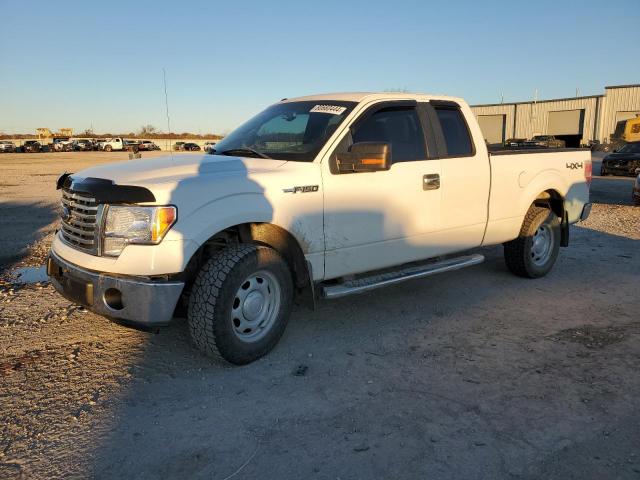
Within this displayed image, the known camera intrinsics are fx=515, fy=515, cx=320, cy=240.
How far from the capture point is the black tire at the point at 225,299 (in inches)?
138

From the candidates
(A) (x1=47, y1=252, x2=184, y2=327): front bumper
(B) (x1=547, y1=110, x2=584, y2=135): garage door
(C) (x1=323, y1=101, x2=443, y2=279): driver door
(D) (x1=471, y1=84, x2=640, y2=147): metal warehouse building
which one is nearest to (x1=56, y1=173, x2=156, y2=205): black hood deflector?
(A) (x1=47, y1=252, x2=184, y2=327): front bumper

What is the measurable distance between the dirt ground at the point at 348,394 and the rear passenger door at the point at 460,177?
0.75m

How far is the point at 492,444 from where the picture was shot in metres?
2.81

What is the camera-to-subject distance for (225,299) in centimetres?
354

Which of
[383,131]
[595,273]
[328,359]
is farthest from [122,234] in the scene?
[595,273]

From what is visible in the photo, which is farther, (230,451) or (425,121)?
(425,121)

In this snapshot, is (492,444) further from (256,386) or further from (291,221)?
(291,221)

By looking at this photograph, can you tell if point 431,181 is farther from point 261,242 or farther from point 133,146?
point 133,146

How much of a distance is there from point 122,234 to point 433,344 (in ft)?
8.33

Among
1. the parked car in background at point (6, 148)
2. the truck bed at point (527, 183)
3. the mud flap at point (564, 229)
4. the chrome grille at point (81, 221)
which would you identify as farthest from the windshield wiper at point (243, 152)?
the parked car in background at point (6, 148)

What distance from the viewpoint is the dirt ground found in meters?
2.67

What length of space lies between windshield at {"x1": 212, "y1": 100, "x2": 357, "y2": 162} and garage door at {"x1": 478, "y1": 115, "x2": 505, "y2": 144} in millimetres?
54703

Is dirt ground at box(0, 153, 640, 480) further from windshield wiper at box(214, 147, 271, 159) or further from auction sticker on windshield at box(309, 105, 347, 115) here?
auction sticker on windshield at box(309, 105, 347, 115)

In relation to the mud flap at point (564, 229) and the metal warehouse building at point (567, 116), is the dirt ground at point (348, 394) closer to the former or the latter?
the mud flap at point (564, 229)
